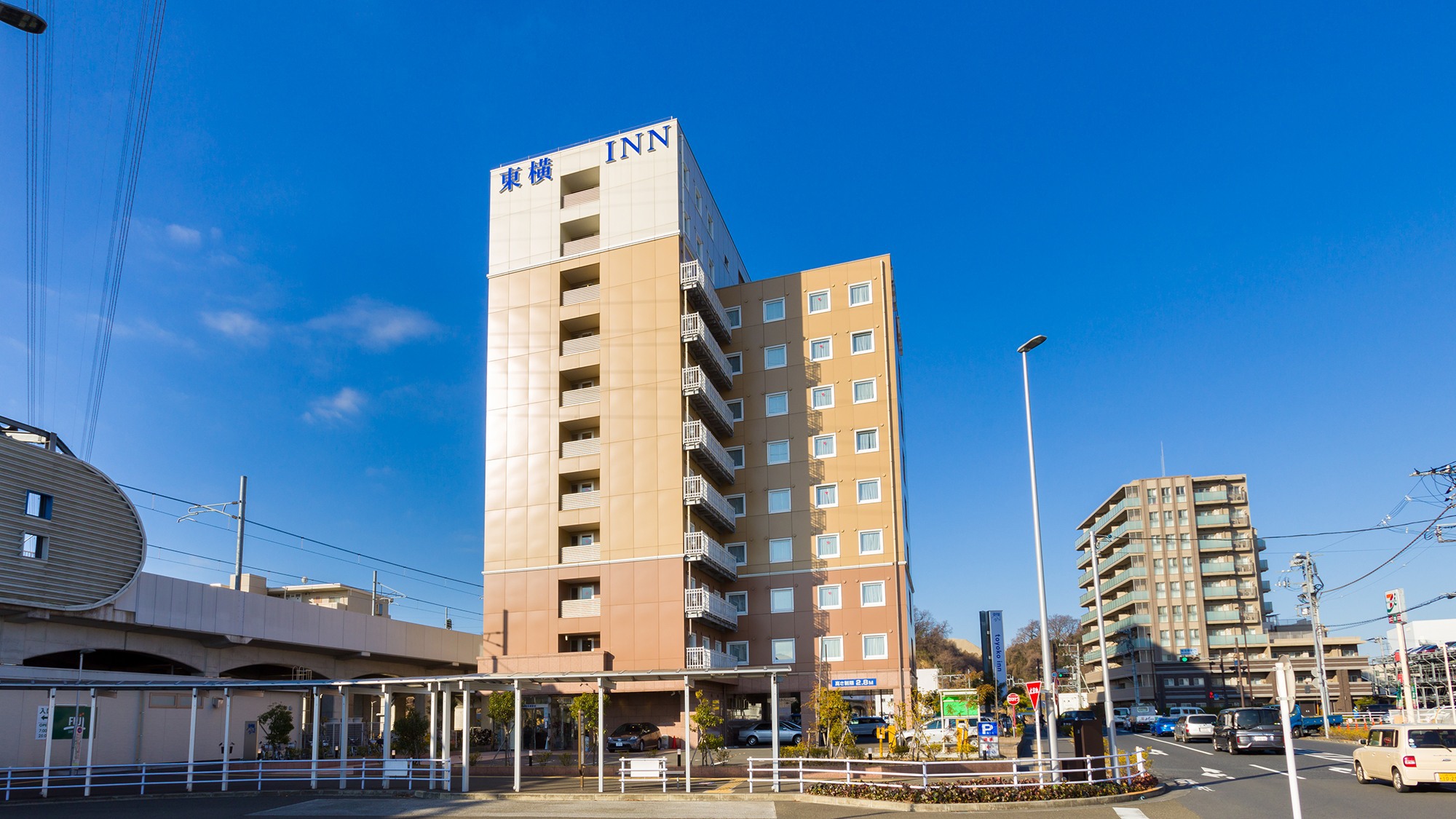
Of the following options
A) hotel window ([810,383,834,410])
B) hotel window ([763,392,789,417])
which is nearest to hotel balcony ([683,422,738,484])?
hotel window ([763,392,789,417])

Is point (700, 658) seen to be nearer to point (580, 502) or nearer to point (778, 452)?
point (580, 502)

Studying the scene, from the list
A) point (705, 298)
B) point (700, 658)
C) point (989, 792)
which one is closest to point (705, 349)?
point (705, 298)

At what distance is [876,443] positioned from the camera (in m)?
56.5

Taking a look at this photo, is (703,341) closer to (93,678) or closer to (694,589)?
(694,589)

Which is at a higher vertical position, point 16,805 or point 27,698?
point 27,698

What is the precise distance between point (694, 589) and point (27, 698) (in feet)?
90.5

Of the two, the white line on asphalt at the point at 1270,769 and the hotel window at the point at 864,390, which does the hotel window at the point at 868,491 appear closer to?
the hotel window at the point at 864,390

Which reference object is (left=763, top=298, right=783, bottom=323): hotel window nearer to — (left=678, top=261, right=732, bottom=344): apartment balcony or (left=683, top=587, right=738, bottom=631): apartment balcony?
(left=678, top=261, right=732, bottom=344): apartment balcony

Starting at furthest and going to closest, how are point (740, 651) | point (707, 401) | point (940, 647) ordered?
point (940, 647) → point (740, 651) → point (707, 401)

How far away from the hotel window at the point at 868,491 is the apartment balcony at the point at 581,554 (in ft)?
48.7

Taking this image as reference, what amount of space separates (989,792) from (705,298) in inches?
1393

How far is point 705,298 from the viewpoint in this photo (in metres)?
55.8

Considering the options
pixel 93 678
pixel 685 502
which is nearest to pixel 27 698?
pixel 93 678

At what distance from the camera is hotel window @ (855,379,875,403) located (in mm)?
57406
